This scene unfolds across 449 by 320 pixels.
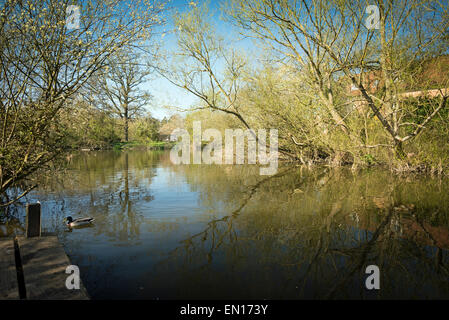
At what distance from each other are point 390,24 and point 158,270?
11.4 m

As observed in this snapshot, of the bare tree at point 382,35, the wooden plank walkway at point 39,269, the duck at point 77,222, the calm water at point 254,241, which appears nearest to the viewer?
the wooden plank walkway at point 39,269

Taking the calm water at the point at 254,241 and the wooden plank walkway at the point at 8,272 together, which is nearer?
the wooden plank walkway at the point at 8,272

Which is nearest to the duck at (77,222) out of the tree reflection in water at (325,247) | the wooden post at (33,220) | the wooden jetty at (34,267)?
the wooden jetty at (34,267)

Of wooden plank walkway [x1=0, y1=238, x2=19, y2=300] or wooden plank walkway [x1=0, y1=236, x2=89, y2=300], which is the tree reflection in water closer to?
wooden plank walkway [x1=0, y1=236, x2=89, y2=300]

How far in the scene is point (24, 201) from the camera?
8242 mm

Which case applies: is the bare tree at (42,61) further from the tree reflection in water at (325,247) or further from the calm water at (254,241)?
the tree reflection in water at (325,247)

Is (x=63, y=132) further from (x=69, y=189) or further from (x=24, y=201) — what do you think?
(x=69, y=189)

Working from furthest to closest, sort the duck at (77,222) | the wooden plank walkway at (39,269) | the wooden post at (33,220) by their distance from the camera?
the duck at (77,222) < the wooden post at (33,220) < the wooden plank walkway at (39,269)

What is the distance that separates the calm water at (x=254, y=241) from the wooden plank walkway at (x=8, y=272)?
0.73m

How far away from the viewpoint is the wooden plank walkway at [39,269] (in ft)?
9.93

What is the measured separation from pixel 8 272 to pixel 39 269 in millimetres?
319

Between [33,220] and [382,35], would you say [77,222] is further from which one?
[382,35]

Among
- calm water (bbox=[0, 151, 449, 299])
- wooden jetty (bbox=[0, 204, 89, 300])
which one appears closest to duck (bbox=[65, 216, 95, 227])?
calm water (bbox=[0, 151, 449, 299])
